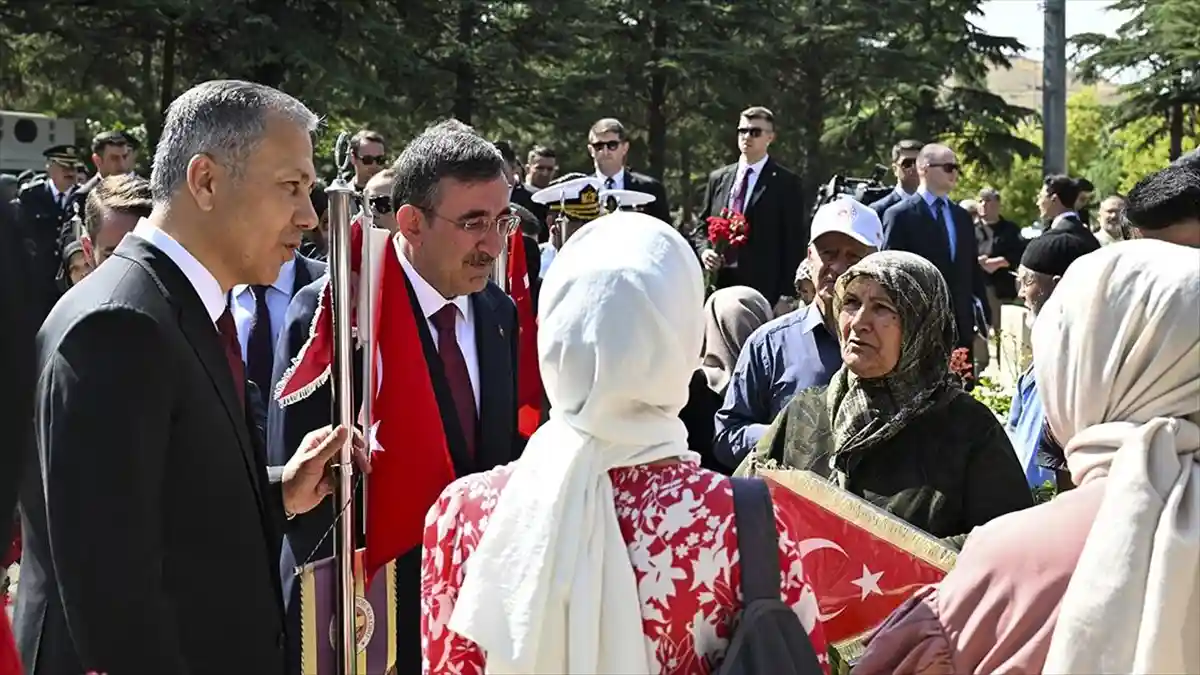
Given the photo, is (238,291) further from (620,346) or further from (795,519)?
(620,346)

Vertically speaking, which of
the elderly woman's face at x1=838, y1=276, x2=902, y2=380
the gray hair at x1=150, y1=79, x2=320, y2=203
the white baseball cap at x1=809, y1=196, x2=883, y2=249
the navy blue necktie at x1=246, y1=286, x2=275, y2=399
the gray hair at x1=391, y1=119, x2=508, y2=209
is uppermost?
the gray hair at x1=150, y1=79, x2=320, y2=203

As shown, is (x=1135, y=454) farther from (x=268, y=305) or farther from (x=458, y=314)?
(x=268, y=305)

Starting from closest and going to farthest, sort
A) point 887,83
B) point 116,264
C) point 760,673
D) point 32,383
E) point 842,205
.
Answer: point 32,383 → point 760,673 → point 116,264 → point 842,205 → point 887,83

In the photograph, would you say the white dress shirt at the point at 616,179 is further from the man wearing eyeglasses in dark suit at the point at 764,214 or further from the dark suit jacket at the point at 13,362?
the dark suit jacket at the point at 13,362

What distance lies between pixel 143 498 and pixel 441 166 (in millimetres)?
1867

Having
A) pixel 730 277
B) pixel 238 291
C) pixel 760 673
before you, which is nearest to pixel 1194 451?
pixel 760 673

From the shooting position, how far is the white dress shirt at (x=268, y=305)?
18.5ft

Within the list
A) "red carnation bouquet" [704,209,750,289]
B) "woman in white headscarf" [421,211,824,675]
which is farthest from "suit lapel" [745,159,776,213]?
"woman in white headscarf" [421,211,824,675]

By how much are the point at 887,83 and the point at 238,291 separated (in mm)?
23584

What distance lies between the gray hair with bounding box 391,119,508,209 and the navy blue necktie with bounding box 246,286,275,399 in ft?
4.88

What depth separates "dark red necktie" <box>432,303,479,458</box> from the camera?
159 inches

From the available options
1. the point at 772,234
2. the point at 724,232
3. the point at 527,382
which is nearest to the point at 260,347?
the point at 527,382

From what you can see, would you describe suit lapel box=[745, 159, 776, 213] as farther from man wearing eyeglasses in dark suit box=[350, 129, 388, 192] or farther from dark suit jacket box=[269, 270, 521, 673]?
dark suit jacket box=[269, 270, 521, 673]

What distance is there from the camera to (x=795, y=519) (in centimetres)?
362
